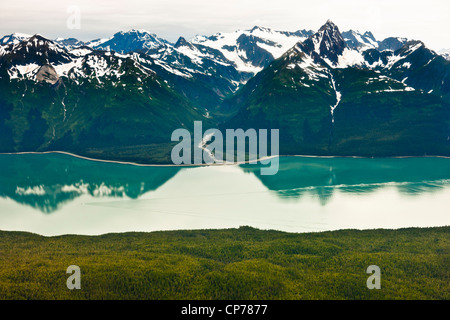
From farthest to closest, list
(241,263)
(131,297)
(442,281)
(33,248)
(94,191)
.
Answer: (94,191)
(33,248)
(241,263)
(442,281)
(131,297)

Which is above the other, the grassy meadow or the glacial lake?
the glacial lake

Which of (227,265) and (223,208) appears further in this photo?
(223,208)

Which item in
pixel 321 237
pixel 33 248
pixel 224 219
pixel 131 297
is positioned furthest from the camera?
pixel 224 219

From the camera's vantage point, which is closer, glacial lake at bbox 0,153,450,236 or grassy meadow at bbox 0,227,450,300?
grassy meadow at bbox 0,227,450,300

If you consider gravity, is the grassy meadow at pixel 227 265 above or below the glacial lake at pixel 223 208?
below

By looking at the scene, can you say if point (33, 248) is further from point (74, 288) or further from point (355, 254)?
point (355, 254)

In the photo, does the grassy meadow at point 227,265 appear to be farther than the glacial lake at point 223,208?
No

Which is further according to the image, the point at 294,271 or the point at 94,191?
the point at 94,191

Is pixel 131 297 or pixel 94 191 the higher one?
pixel 94 191

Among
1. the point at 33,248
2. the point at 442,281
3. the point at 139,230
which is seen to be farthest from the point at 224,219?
the point at 442,281

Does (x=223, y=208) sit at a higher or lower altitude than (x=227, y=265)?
higher

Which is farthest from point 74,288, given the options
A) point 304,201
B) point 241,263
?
point 304,201
